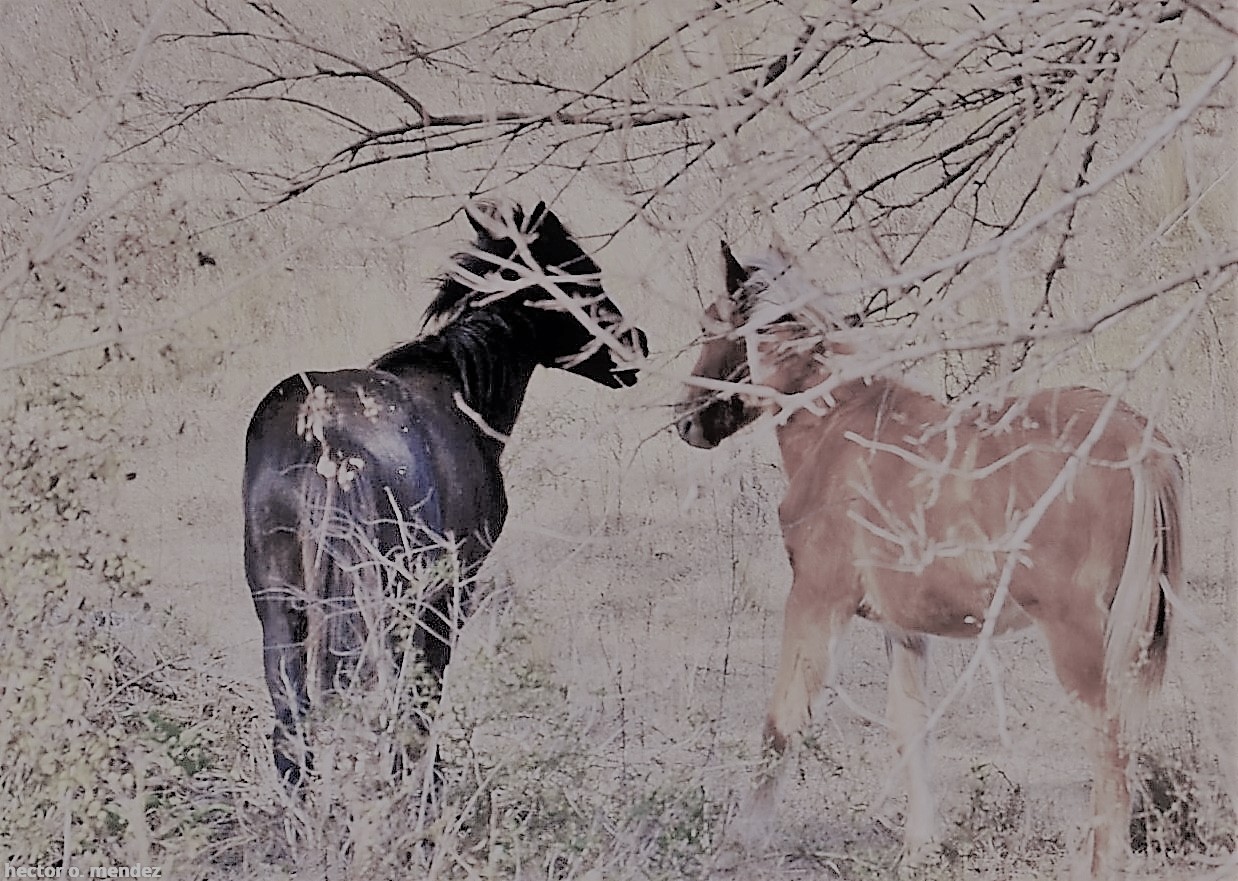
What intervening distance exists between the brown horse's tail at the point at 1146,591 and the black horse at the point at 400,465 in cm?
75

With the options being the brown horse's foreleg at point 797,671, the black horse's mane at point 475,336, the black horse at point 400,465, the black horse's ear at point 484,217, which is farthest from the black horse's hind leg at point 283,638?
the brown horse's foreleg at point 797,671

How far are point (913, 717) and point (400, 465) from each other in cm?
83

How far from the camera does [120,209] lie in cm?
210

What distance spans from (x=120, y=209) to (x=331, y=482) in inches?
20.9

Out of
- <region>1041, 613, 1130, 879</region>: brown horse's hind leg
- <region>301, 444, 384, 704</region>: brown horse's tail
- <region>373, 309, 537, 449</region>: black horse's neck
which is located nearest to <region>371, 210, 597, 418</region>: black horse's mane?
<region>373, 309, 537, 449</region>: black horse's neck

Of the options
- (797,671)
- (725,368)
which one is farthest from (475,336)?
(797,671)

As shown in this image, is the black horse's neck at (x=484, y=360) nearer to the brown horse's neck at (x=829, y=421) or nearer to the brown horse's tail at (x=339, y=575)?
the brown horse's tail at (x=339, y=575)

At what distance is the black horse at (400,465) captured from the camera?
2.01 meters

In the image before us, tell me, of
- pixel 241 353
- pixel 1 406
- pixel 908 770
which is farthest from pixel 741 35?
pixel 1 406

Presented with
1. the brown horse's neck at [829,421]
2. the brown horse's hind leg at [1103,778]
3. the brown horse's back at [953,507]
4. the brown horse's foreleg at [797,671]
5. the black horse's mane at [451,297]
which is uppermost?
the black horse's mane at [451,297]

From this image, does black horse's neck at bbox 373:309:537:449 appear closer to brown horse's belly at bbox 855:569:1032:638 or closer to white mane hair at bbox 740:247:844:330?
white mane hair at bbox 740:247:844:330

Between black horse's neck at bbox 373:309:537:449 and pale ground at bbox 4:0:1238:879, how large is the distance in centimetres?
3

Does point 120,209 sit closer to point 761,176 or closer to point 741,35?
point 741,35

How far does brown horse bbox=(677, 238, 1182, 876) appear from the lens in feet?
6.38
